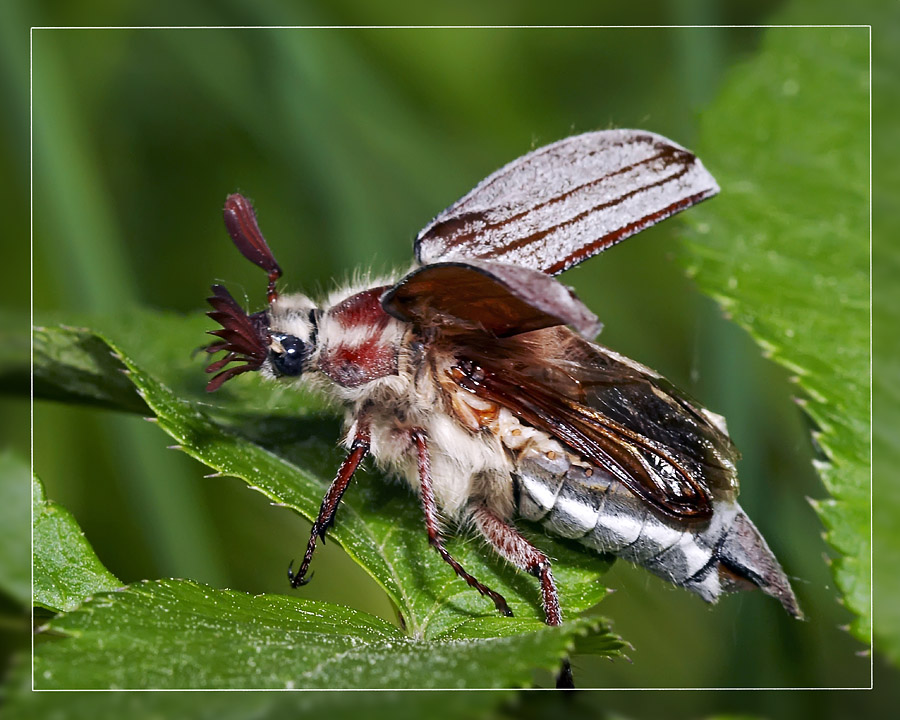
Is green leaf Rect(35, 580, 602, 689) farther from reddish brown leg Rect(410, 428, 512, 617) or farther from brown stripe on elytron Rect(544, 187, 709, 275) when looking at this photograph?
brown stripe on elytron Rect(544, 187, 709, 275)

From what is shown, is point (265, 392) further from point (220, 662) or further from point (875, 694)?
point (875, 694)

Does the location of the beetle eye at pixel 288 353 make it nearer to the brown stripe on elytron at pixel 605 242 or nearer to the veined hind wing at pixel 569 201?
the veined hind wing at pixel 569 201

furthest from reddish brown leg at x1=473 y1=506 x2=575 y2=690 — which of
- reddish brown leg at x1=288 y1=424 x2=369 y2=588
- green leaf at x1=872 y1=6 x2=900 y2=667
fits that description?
green leaf at x1=872 y1=6 x2=900 y2=667

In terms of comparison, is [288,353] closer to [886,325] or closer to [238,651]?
[238,651]

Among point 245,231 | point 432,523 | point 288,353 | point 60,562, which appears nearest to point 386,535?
point 432,523

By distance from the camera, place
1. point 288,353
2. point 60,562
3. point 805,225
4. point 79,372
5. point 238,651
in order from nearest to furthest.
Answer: point 238,651, point 60,562, point 288,353, point 79,372, point 805,225

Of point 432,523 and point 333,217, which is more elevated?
point 333,217

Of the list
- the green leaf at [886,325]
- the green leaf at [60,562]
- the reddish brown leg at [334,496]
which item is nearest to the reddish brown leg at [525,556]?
the reddish brown leg at [334,496]
